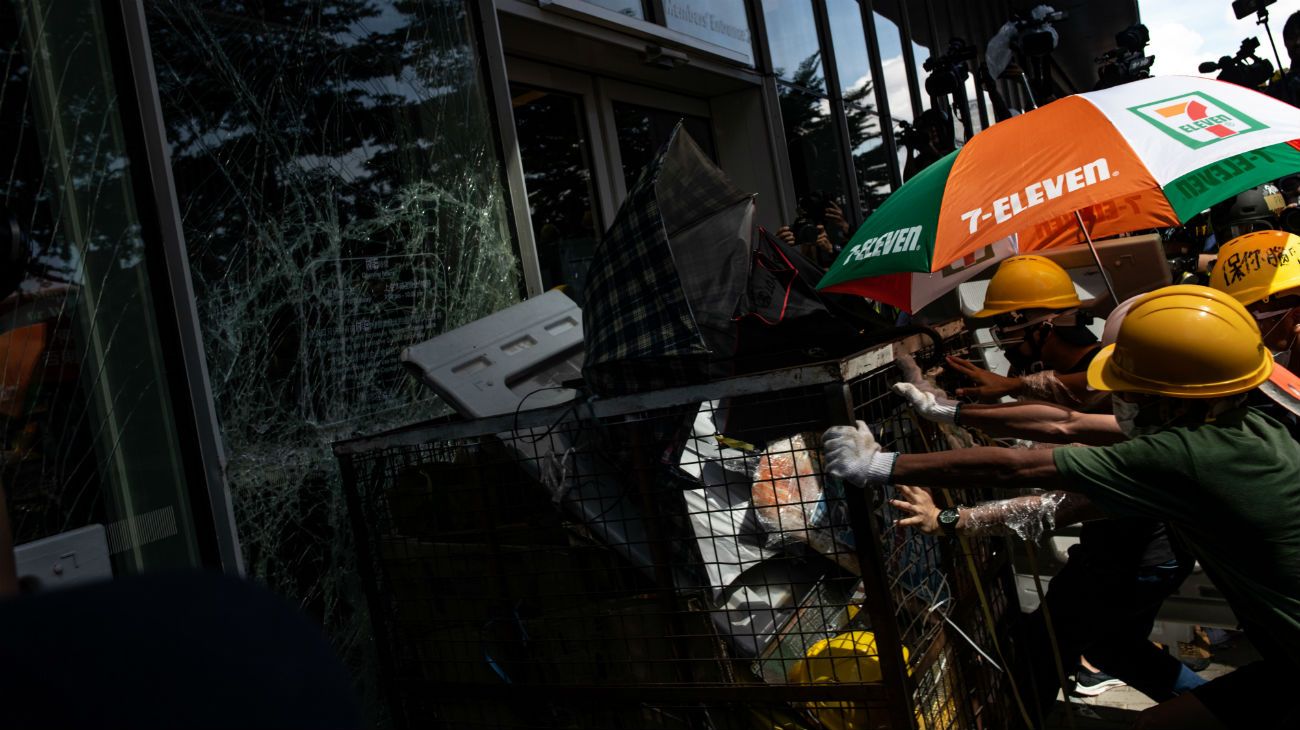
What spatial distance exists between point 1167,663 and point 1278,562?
1.39 meters

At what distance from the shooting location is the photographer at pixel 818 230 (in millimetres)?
5809

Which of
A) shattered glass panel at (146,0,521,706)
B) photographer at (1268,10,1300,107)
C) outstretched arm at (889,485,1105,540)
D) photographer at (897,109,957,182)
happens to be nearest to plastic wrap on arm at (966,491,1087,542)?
outstretched arm at (889,485,1105,540)

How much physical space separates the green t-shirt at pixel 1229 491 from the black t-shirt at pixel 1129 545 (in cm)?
85

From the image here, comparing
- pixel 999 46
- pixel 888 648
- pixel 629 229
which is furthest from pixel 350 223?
pixel 999 46

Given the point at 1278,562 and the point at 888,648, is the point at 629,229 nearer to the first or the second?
the point at 888,648

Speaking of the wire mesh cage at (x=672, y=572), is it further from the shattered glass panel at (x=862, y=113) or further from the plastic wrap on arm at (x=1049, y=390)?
the shattered glass panel at (x=862, y=113)

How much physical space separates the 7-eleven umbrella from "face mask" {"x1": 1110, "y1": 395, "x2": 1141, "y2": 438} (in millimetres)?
606

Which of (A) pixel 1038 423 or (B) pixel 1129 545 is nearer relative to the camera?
(A) pixel 1038 423

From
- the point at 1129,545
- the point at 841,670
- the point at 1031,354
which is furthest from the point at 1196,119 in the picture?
the point at 841,670

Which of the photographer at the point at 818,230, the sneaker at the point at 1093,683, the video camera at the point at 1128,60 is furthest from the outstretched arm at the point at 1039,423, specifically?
the video camera at the point at 1128,60

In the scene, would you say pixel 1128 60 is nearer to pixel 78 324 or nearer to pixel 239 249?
pixel 239 249

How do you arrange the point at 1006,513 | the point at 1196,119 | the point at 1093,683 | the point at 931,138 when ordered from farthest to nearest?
1. the point at 931,138
2. the point at 1093,683
3. the point at 1196,119
4. the point at 1006,513

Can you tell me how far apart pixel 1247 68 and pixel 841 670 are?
33.7ft

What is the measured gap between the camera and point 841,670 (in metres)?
2.26
